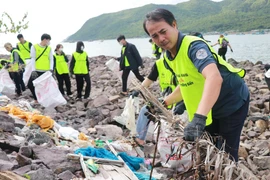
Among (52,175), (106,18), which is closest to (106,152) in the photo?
(52,175)

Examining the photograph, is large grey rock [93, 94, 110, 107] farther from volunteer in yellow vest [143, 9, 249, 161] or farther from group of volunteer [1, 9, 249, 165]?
volunteer in yellow vest [143, 9, 249, 161]

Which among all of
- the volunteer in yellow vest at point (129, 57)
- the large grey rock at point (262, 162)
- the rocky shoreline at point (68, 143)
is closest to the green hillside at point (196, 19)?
the volunteer in yellow vest at point (129, 57)

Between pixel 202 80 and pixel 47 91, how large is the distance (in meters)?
5.61

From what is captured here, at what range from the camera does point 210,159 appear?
178 cm

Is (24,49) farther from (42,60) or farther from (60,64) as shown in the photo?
(42,60)

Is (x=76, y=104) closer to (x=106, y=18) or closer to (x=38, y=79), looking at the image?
(x=38, y=79)

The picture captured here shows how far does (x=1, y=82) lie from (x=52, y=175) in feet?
23.3

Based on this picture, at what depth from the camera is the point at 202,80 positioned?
2152 millimetres

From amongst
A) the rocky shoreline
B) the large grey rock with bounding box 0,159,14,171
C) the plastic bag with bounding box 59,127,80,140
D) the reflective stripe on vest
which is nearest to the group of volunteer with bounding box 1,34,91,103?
the rocky shoreline

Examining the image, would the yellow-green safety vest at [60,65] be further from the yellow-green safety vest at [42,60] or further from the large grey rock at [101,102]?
the large grey rock at [101,102]

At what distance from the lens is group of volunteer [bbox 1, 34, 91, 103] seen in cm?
759

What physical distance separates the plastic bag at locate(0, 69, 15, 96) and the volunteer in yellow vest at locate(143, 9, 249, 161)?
8.01 m

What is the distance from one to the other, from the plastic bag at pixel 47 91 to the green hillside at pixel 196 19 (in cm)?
8040

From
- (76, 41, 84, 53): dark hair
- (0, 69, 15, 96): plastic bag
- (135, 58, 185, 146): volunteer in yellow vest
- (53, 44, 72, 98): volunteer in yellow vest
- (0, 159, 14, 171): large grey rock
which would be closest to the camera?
(0, 159, 14, 171): large grey rock
